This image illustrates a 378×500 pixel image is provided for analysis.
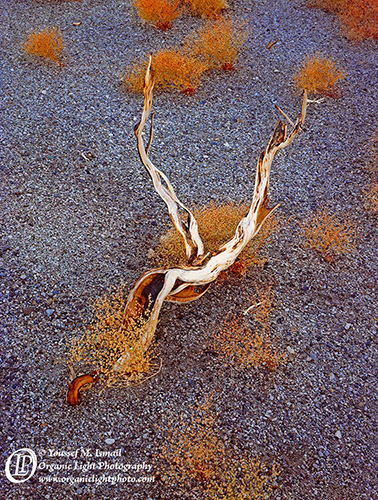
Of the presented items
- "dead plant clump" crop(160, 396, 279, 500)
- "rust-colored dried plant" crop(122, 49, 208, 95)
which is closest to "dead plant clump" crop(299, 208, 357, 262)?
"dead plant clump" crop(160, 396, 279, 500)

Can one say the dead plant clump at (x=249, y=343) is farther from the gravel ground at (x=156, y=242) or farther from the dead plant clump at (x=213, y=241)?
the dead plant clump at (x=213, y=241)

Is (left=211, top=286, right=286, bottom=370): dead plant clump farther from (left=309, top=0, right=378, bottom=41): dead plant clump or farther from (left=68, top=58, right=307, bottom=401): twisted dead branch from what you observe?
(left=309, top=0, right=378, bottom=41): dead plant clump

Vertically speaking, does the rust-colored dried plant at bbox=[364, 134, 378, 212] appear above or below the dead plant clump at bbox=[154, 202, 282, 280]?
below

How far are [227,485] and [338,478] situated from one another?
97 centimetres

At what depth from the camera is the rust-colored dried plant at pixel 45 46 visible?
824 centimetres

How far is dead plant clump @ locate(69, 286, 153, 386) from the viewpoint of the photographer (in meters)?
4.27

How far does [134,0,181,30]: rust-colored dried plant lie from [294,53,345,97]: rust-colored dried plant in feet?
10.0

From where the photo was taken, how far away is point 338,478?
3.85m

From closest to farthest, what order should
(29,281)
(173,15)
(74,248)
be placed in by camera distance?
(29,281), (74,248), (173,15)

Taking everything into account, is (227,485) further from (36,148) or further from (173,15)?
(173,15)

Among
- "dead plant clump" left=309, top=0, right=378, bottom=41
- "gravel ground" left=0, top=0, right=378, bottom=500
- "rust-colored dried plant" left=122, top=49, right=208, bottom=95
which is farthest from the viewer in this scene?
"dead plant clump" left=309, top=0, right=378, bottom=41

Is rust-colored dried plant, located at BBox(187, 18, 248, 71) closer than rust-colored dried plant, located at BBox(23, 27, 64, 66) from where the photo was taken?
No

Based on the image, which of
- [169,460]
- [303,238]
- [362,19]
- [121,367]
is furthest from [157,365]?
→ [362,19]

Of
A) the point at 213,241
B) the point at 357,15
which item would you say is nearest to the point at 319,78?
the point at 357,15
